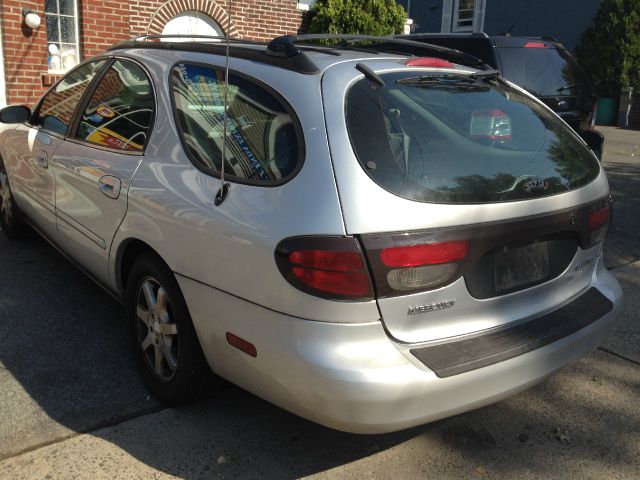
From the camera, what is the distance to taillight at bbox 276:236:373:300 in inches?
88.3

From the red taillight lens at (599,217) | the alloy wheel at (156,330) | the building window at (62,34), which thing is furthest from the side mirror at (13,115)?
the building window at (62,34)

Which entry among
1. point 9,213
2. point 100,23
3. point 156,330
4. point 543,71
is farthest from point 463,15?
point 156,330

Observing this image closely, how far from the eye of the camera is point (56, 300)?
435 centimetres

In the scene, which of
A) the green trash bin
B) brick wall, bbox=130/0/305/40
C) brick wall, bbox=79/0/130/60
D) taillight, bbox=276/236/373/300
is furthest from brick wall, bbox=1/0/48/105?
the green trash bin

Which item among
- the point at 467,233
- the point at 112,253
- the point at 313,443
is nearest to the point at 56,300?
the point at 112,253

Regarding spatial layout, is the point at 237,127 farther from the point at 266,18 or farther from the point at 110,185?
the point at 266,18

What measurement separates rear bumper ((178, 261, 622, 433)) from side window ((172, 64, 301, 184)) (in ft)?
1.73

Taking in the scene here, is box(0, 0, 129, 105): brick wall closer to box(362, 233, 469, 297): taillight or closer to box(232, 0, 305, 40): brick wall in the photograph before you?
box(232, 0, 305, 40): brick wall

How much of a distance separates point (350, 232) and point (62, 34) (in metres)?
8.30

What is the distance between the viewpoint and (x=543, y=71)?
660 cm

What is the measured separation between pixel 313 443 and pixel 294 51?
1691 millimetres

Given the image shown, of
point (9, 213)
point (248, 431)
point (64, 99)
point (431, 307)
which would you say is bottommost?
point (248, 431)

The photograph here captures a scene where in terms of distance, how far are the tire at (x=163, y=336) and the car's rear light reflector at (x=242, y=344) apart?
34 centimetres

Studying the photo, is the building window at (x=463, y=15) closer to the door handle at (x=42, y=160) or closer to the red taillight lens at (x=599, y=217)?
the door handle at (x=42, y=160)
